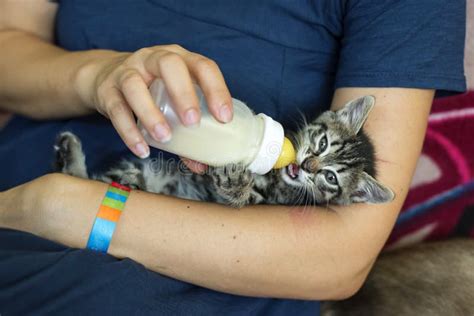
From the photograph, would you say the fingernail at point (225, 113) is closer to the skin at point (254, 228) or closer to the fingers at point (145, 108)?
the fingers at point (145, 108)

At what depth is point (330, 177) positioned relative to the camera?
3.49ft

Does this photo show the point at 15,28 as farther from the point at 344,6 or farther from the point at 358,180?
the point at 358,180

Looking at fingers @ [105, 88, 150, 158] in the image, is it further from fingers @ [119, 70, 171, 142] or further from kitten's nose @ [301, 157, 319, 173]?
kitten's nose @ [301, 157, 319, 173]

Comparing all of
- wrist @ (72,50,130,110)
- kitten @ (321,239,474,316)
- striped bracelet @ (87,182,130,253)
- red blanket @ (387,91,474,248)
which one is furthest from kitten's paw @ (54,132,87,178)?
red blanket @ (387,91,474,248)

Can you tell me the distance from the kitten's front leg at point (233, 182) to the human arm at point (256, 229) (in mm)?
28

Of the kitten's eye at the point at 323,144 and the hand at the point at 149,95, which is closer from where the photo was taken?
the hand at the point at 149,95

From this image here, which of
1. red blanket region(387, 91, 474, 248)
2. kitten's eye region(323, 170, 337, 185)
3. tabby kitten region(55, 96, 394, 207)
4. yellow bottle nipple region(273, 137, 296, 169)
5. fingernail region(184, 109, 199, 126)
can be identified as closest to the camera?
fingernail region(184, 109, 199, 126)

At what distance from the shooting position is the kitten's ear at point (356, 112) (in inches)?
35.8

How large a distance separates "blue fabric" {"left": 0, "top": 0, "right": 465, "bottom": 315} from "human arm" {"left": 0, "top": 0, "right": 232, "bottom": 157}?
0.07 metres

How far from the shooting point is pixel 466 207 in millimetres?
1420

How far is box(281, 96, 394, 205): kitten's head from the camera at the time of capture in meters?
0.96

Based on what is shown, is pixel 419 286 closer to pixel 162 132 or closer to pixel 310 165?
pixel 310 165

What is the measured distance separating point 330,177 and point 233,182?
0.28 metres

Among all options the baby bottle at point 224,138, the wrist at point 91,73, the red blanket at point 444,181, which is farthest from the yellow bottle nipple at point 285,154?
the red blanket at point 444,181
